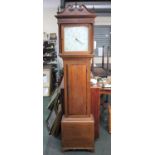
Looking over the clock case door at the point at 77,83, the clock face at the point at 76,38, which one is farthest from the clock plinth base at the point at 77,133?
the clock face at the point at 76,38

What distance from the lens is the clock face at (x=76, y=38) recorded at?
2.50 metres

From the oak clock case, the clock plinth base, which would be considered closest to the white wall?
the oak clock case

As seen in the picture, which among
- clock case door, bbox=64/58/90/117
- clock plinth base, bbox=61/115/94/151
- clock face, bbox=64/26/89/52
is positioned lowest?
clock plinth base, bbox=61/115/94/151

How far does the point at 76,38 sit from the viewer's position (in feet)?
8.21

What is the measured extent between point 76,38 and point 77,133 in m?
1.07

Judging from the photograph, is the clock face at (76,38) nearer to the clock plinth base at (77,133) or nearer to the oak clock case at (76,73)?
the oak clock case at (76,73)

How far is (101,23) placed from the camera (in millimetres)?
6547

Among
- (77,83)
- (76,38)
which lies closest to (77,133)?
(77,83)

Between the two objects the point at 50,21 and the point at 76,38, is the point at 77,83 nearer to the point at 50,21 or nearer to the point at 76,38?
the point at 76,38

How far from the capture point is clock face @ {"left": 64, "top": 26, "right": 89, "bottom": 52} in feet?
8.20

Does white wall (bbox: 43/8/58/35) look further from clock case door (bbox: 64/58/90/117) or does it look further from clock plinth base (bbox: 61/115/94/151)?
clock plinth base (bbox: 61/115/94/151)
